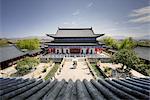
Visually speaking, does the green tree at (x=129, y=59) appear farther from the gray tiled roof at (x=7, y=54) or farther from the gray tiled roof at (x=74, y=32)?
the gray tiled roof at (x=74, y=32)

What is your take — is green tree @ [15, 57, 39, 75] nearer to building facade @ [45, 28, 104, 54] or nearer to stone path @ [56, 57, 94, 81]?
stone path @ [56, 57, 94, 81]

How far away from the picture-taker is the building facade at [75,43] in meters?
39.4

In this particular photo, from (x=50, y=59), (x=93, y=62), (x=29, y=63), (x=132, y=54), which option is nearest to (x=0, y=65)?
(x=29, y=63)

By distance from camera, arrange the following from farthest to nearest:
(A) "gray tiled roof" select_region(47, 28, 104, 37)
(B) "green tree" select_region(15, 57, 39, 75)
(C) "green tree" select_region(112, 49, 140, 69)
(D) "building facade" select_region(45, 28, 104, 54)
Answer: (A) "gray tiled roof" select_region(47, 28, 104, 37)
(D) "building facade" select_region(45, 28, 104, 54)
(C) "green tree" select_region(112, 49, 140, 69)
(B) "green tree" select_region(15, 57, 39, 75)

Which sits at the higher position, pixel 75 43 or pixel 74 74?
pixel 75 43

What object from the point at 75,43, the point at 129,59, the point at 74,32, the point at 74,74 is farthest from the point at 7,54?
the point at 74,32

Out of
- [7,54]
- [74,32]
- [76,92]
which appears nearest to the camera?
[76,92]

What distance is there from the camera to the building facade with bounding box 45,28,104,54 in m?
39.4

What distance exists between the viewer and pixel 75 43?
135ft

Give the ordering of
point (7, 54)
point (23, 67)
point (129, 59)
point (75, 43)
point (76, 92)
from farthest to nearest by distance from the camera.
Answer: point (75, 43)
point (7, 54)
point (129, 59)
point (23, 67)
point (76, 92)

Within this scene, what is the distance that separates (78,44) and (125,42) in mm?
13094

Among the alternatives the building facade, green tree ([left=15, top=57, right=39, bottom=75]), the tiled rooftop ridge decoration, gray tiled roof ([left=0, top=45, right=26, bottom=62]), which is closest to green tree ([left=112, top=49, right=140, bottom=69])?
green tree ([left=15, top=57, right=39, bottom=75])

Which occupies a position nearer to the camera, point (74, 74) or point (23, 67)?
point (23, 67)

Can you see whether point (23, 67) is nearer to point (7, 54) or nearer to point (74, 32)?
point (7, 54)
